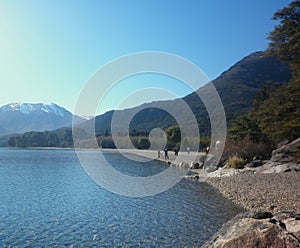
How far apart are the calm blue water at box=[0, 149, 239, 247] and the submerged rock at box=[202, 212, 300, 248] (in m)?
4.82

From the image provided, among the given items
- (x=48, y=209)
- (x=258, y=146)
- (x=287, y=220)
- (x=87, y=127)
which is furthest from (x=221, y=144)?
(x=87, y=127)

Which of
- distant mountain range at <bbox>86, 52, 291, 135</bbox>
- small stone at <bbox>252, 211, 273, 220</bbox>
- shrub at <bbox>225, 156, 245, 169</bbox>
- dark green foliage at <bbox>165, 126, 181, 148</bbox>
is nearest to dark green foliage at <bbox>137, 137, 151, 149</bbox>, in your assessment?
distant mountain range at <bbox>86, 52, 291, 135</bbox>

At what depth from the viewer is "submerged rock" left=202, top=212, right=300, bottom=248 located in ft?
18.5

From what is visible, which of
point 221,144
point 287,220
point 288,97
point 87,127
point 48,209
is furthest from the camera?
point 87,127

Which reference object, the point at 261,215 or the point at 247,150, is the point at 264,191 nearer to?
the point at 261,215

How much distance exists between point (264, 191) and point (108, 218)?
8.64 meters

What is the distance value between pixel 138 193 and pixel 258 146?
1769cm

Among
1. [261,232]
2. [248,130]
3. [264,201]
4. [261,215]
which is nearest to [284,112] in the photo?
[264,201]

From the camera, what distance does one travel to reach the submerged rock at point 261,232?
5625 millimetres

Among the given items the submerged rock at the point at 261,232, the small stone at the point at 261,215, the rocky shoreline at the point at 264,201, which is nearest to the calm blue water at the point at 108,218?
the rocky shoreline at the point at 264,201

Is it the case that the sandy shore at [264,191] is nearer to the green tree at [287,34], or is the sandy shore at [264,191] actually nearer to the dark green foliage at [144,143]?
the green tree at [287,34]

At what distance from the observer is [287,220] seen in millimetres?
6168

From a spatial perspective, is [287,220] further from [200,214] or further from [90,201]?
[90,201]

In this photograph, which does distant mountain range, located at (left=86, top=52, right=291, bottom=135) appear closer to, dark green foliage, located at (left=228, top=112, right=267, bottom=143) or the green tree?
dark green foliage, located at (left=228, top=112, right=267, bottom=143)
